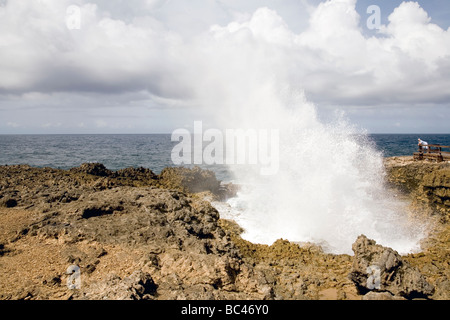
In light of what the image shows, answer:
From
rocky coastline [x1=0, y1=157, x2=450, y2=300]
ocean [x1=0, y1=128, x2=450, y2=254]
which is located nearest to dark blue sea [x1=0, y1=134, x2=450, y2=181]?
ocean [x1=0, y1=128, x2=450, y2=254]

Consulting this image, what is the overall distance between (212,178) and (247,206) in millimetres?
4008

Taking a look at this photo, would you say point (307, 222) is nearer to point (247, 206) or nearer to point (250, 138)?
point (247, 206)

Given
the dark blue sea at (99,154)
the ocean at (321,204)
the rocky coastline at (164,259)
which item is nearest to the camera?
the rocky coastline at (164,259)

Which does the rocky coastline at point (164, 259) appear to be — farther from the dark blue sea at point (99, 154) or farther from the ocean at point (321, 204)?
the dark blue sea at point (99, 154)

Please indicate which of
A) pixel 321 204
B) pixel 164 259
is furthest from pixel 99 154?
pixel 164 259

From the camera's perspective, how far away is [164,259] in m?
6.64

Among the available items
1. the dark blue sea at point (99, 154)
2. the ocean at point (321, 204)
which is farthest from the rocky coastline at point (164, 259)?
the dark blue sea at point (99, 154)

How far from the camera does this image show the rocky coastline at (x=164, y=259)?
18.5 ft

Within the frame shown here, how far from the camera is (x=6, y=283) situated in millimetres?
5508

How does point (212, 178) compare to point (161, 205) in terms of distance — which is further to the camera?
point (212, 178)

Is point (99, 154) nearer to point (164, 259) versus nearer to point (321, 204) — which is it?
point (321, 204)

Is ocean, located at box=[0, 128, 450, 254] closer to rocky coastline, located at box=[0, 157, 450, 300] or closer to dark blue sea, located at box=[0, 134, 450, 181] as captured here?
rocky coastline, located at box=[0, 157, 450, 300]
